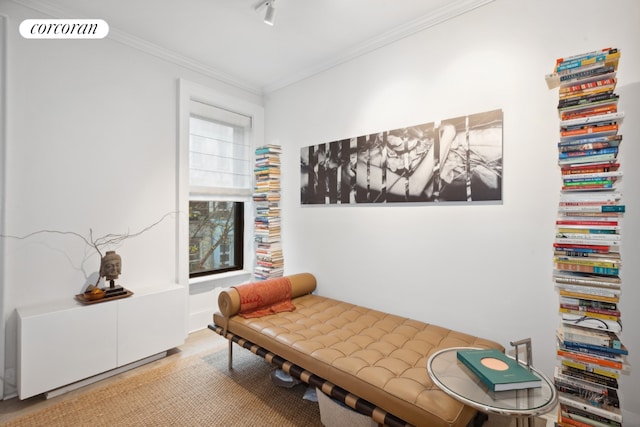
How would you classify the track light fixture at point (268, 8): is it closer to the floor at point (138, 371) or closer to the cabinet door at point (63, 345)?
the cabinet door at point (63, 345)

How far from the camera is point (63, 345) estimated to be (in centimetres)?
221

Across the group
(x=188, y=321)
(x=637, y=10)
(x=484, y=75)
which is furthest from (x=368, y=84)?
(x=188, y=321)

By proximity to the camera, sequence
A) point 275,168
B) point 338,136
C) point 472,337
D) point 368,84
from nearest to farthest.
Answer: point 472,337
point 368,84
point 338,136
point 275,168

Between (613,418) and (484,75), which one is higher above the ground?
(484,75)

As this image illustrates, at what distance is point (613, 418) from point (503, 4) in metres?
2.60

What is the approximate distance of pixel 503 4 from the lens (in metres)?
2.15

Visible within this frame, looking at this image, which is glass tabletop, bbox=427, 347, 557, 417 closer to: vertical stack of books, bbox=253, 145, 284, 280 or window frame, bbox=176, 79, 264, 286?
vertical stack of books, bbox=253, 145, 284, 280

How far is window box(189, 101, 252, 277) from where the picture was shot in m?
3.45

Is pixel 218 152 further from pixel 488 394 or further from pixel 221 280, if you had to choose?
pixel 488 394

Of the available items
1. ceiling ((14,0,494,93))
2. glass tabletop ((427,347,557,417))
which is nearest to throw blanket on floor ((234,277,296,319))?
glass tabletop ((427,347,557,417))

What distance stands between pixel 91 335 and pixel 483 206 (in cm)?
320

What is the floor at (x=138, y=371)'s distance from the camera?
196cm

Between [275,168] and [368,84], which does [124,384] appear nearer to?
[275,168]

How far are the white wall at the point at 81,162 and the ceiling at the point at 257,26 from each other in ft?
0.73
